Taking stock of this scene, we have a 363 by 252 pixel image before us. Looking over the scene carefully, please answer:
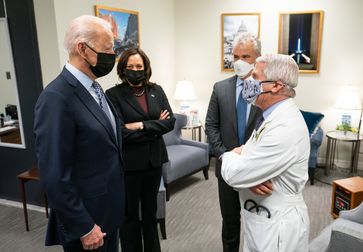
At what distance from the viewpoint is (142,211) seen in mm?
2188

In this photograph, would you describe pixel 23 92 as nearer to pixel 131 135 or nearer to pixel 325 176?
pixel 131 135

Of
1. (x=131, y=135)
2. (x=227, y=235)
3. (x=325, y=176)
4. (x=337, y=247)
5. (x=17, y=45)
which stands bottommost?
(x=325, y=176)

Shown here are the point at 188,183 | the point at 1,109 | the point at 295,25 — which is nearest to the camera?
the point at 1,109

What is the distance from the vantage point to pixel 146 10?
399 cm

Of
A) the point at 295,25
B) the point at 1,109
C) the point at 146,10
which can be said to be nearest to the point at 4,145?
the point at 1,109

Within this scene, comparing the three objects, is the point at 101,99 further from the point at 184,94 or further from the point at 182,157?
the point at 184,94

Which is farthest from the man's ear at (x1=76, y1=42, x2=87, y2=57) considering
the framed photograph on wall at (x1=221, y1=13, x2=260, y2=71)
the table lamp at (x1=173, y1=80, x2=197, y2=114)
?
the framed photograph on wall at (x1=221, y1=13, x2=260, y2=71)

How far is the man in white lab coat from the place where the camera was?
1260 mm

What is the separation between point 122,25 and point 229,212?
2.40 meters

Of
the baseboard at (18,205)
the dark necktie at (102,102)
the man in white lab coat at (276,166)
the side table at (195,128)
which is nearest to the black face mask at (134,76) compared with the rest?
the dark necktie at (102,102)

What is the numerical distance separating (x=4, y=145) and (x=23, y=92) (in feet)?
2.07

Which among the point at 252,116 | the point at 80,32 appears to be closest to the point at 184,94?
the point at 252,116

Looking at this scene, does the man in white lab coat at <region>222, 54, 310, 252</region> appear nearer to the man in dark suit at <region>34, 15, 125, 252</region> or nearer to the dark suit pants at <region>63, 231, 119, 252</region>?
the man in dark suit at <region>34, 15, 125, 252</region>

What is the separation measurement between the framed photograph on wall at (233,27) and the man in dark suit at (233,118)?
256 cm
